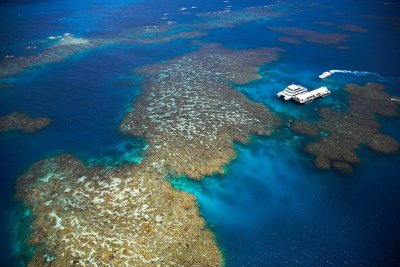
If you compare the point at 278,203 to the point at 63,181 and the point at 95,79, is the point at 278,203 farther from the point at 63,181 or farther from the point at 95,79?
the point at 95,79

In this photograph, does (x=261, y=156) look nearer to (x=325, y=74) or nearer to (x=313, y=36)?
(x=325, y=74)

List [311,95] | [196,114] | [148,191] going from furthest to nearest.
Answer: [311,95], [196,114], [148,191]

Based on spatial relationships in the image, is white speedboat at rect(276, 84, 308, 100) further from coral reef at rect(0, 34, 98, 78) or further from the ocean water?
coral reef at rect(0, 34, 98, 78)

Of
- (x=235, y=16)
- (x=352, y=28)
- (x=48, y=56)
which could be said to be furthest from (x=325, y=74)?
(x=48, y=56)

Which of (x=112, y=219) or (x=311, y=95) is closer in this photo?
(x=112, y=219)

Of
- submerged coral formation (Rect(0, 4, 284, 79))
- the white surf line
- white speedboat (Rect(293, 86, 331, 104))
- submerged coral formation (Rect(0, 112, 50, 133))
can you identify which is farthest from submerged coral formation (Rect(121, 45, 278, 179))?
submerged coral formation (Rect(0, 4, 284, 79))
